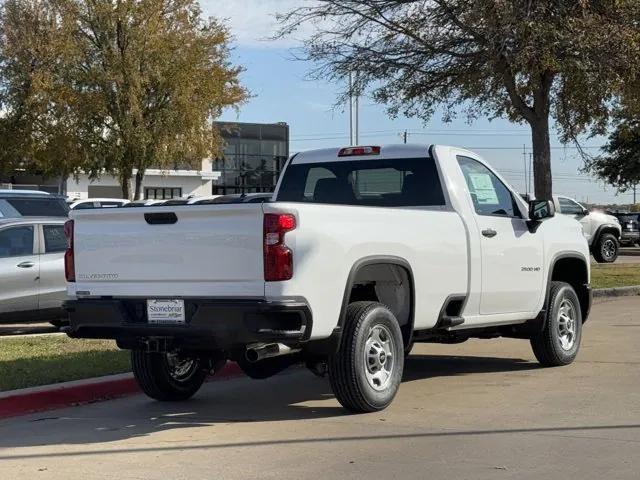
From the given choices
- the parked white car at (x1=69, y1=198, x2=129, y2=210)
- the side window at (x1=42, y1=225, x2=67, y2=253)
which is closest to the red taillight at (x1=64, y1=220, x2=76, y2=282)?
the parked white car at (x1=69, y1=198, x2=129, y2=210)

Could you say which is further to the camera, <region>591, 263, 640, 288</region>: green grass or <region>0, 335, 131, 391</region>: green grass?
<region>591, 263, 640, 288</region>: green grass

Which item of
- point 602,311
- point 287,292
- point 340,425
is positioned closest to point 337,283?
point 287,292

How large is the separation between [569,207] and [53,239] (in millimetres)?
17305

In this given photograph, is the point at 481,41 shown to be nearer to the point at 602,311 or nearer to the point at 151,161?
the point at 602,311

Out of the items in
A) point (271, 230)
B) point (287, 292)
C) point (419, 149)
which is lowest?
point (287, 292)

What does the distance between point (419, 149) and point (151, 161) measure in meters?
24.6

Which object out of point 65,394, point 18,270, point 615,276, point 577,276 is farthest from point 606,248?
point 65,394

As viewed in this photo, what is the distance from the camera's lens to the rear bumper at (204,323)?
22.5 ft

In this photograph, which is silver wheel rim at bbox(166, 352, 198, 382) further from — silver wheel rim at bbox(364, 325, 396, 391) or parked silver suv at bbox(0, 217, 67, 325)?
parked silver suv at bbox(0, 217, 67, 325)

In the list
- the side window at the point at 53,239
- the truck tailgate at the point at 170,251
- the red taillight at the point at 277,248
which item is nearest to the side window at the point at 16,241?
the side window at the point at 53,239

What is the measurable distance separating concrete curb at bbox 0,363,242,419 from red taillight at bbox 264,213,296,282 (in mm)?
2742

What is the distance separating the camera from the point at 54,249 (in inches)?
523

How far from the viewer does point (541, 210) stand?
31.3 ft

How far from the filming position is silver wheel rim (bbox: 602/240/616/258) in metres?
28.1
